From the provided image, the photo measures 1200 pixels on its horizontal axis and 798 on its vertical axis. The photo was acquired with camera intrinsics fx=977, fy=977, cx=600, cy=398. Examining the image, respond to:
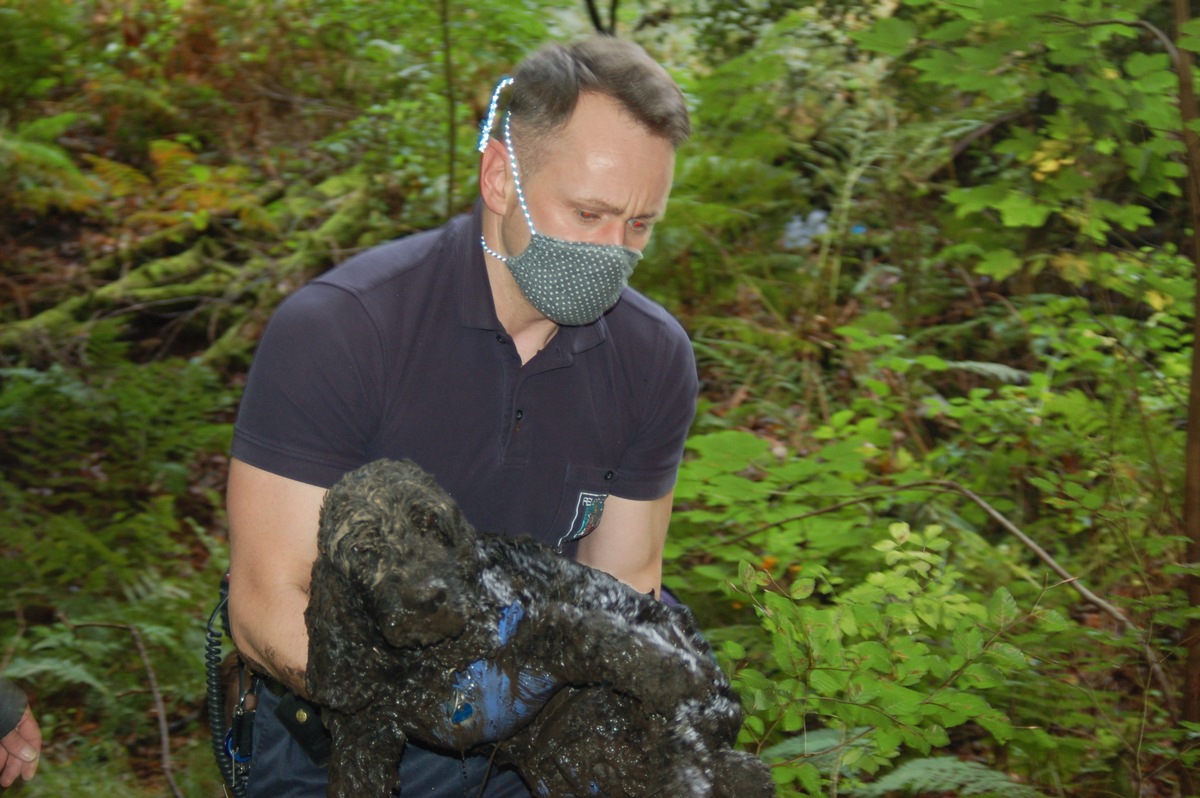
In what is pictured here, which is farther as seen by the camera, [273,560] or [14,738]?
[14,738]

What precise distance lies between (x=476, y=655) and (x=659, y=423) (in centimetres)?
102

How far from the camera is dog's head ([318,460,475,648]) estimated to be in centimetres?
166

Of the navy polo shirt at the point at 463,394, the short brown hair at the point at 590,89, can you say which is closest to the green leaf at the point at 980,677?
the navy polo shirt at the point at 463,394

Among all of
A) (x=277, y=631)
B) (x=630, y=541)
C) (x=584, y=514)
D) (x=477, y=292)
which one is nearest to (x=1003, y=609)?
(x=630, y=541)

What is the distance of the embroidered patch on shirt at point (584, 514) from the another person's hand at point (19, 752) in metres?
1.53

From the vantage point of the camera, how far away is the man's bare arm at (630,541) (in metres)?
2.69

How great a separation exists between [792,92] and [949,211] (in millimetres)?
1420

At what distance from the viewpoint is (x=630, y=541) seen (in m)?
2.70

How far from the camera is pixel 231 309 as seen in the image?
6973 millimetres

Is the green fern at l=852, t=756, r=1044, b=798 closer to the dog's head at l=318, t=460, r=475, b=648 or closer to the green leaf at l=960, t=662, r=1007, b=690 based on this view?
the green leaf at l=960, t=662, r=1007, b=690

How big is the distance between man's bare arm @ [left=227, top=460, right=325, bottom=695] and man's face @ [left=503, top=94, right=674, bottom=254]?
0.86 m

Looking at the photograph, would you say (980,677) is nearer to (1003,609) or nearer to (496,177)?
(1003,609)

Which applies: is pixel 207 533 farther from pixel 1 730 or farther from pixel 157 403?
pixel 1 730

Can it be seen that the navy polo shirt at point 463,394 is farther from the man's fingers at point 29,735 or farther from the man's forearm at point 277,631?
the man's fingers at point 29,735
